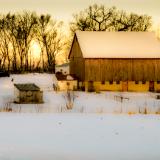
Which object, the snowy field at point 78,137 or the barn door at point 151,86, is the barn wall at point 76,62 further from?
the snowy field at point 78,137

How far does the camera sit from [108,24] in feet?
219

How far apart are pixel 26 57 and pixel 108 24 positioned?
1739cm

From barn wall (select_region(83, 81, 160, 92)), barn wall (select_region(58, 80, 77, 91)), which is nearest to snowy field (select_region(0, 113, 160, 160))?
barn wall (select_region(58, 80, 77, 91))

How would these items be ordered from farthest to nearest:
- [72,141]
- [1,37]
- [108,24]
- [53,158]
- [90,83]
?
1. [1,37]
2. [108,24]
3. [90,83]
4. [72,141]
5. [53,158]

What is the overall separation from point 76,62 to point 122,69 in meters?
6.29

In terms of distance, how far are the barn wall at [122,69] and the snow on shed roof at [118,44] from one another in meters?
0.53

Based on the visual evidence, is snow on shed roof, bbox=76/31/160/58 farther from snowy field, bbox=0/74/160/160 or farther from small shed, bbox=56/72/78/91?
snowy field, bbox=0/74/160/160

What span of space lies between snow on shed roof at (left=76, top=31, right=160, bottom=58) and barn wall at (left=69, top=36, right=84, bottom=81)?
1.36 m

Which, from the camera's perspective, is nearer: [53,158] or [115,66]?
[53,158]

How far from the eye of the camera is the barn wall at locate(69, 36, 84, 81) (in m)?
44.6

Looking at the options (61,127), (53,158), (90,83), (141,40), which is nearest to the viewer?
(53,158)

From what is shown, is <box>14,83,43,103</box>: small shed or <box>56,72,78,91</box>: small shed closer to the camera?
<box>14,83,43,103</box>: small shed

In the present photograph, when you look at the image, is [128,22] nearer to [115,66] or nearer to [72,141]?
[115,66]

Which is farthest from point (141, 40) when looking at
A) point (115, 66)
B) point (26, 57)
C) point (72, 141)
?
point (72, 141)
